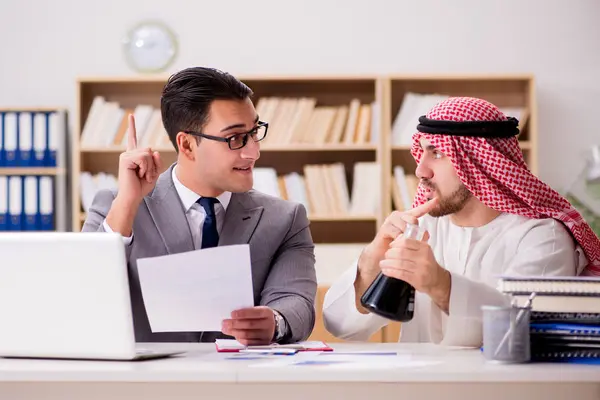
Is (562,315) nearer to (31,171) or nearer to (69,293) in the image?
(69,293)

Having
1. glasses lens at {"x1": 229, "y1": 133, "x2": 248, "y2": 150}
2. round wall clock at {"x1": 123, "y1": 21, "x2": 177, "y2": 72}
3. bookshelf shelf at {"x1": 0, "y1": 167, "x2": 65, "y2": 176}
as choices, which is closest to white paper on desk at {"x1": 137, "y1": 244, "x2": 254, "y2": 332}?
glasses lens at {"x1": 229, "y1": 133, "x2": 248, "y2": 150}

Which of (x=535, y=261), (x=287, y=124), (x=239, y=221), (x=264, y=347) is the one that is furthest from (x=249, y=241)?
(x=287, y=124)

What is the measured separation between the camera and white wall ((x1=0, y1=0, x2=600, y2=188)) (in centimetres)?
492

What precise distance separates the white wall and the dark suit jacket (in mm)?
2688

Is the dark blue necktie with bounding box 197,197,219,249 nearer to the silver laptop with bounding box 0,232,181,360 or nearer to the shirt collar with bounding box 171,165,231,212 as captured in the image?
the shirt collar with bounding box 171,165,231,212

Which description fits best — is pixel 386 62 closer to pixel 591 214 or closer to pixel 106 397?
pixel 591 214

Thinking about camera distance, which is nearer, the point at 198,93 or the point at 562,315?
the point at 562,315

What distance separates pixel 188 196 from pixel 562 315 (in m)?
1.05

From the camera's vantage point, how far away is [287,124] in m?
4.61

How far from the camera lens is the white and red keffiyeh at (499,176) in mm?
2180

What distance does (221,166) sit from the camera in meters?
2.25

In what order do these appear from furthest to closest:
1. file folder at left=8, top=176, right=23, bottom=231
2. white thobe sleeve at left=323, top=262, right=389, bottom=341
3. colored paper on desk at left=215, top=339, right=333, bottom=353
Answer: file folder at left=8, top=176, right=23, bottom=231
white thobe sleeve at left=323, top=262, right=389, bottom=341
colored paper on desk at left=215, top=339, right=333, bottom=353

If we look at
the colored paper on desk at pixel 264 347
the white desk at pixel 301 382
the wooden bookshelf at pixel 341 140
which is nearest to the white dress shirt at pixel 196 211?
the colored paper on desk at pixel 264 347

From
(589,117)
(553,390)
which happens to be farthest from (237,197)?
(589,117)
